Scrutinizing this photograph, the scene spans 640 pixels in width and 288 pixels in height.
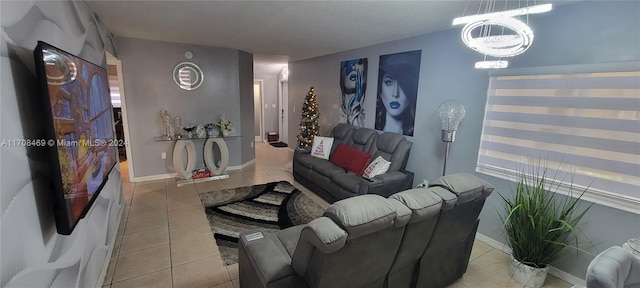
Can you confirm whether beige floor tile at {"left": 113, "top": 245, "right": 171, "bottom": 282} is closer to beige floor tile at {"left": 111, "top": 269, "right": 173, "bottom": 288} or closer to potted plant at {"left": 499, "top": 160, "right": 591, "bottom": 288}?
beige floor tile at {"left": 111, "top": 269, "right": 173, "bottom": 288}

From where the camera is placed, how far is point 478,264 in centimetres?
253

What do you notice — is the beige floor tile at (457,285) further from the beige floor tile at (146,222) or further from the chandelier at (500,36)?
the beige floor tile at (146,222)

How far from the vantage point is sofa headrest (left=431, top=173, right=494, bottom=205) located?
1.78 meters

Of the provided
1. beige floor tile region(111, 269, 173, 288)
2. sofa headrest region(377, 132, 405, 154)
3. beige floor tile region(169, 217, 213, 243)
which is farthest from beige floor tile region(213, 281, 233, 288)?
sofa headrest region(377, 132, 405, 154)

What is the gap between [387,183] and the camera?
10.8 ft

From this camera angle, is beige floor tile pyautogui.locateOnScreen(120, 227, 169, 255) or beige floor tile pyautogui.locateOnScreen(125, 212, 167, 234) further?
beige floor tile pyautogui.locateOnScreen(125, 212, 167, 234)

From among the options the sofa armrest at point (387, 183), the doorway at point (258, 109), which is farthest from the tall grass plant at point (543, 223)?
the doorway at point (258, 109)

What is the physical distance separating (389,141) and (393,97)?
68cm

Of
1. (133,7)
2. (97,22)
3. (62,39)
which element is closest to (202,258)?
(62,39)

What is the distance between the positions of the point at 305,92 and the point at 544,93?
455 cm

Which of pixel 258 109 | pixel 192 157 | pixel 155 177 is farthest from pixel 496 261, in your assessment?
pixel 258 109

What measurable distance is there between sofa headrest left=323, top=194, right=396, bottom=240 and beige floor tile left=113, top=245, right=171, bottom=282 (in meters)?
1.93

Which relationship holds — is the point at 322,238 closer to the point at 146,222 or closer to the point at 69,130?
the point at 69,130

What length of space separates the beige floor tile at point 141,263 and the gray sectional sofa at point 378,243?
38.6 inches
